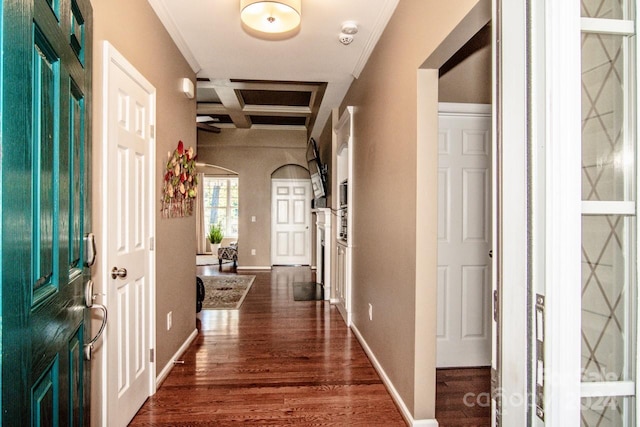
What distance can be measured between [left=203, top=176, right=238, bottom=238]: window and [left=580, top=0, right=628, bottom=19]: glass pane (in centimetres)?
1020

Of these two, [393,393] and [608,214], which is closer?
[608,214]

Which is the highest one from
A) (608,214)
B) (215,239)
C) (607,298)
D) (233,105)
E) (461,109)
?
(233,105)

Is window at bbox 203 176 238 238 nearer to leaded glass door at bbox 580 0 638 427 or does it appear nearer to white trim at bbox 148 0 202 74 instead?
white trim at bbox 148 0 202 74

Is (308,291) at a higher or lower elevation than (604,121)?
lower

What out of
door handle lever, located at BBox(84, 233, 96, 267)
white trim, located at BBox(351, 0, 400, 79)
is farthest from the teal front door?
white trim, located at BBox(351, 0, 400, 79)

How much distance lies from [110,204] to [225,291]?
392cm

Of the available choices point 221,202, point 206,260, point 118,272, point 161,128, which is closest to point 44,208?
point 118,272

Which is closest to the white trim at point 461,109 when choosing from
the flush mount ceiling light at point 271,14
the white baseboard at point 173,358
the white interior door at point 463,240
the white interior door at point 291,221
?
the white interior door at point 463,240

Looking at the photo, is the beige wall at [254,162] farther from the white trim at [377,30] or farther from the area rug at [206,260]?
the white trim at [377,30]

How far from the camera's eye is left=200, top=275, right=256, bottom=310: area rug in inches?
184

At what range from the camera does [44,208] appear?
0.82 meters

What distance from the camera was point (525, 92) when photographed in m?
0.71

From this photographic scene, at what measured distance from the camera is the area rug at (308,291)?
16.8 feet

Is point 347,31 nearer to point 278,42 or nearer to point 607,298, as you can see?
point 278,42
